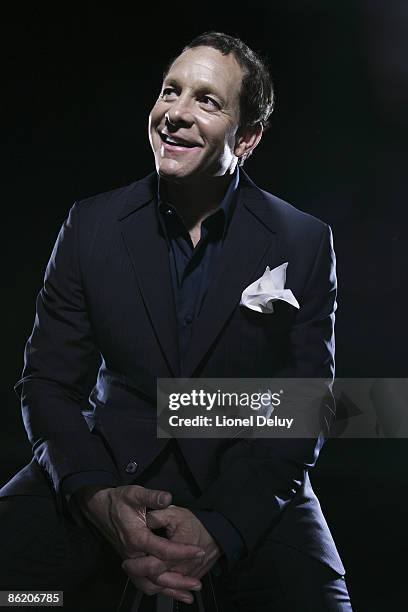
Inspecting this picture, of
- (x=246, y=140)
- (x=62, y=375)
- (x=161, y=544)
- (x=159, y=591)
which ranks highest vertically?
(x=246, y=140)

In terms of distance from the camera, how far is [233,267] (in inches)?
63.0

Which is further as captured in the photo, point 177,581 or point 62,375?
point 62,375

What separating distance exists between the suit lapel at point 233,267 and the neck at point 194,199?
64 mm

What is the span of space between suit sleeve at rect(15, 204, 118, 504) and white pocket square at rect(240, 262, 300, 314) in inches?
14.3

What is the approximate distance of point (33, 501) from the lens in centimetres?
153

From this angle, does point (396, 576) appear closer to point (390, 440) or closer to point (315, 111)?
point (390, 440)

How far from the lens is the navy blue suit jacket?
1512mm

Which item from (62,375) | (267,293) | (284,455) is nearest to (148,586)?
(284,455)

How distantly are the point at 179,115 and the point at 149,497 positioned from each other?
79 centimetres

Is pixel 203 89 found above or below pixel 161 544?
above

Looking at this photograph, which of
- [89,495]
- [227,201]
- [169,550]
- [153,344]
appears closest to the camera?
[169,550]

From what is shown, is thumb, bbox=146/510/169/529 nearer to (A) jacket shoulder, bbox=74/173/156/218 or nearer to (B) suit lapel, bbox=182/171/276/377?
(B) suit lapel, bbox=182/171/276/377

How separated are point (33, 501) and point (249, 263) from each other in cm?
68

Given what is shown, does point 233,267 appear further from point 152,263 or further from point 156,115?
point 156,115
